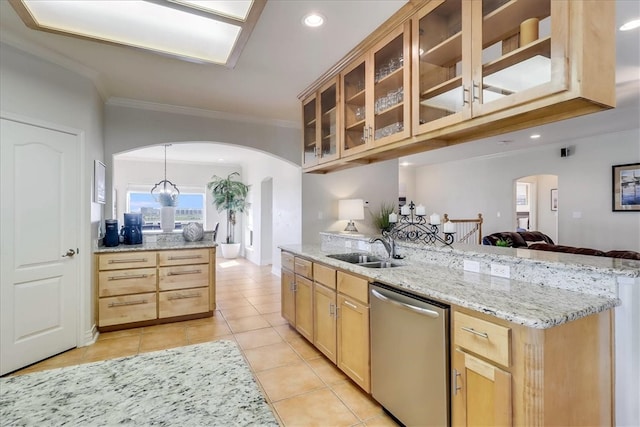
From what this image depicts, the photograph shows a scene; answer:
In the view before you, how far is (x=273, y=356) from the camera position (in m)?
2.98

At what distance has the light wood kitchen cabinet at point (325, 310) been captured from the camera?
2.63 metres

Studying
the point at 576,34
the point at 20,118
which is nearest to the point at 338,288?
the point at 576,34

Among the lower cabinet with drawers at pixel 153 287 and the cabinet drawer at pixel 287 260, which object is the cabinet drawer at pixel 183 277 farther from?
the cabinet drawer at pixel 287 260

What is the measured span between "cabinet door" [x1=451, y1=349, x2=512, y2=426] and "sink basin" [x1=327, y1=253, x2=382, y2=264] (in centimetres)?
144

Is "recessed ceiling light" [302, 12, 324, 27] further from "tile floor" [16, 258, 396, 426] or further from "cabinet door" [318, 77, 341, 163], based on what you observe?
"tile floor" [16, 258, 396, 426]

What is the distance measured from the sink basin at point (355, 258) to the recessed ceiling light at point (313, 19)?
190 centimetres

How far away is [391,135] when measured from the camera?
2377 mm

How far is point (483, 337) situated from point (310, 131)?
272 cm

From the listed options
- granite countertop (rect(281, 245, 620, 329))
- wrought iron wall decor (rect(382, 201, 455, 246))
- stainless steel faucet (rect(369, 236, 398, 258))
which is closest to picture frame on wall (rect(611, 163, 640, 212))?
wrought iron wall decor (rect(382, 201, 455, 246))

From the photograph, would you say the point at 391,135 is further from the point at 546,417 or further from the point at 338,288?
the point at 546,417

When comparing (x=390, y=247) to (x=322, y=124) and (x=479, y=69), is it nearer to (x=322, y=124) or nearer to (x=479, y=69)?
(x=322, y=124)

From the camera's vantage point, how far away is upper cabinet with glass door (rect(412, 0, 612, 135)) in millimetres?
1432

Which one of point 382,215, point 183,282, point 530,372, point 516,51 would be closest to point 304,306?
point 183,282

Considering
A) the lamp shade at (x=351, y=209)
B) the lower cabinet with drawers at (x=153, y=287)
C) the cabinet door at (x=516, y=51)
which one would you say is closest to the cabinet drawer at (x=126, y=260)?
the lower cabinet with drawers at (x=153, y=287)
